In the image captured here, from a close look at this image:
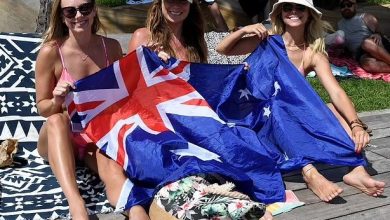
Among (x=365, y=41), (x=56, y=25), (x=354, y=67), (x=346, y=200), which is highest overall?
(x=56, y=25)

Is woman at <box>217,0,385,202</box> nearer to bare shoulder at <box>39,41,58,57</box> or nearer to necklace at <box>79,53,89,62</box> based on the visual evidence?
necklace at <box>79,53,89,62</box>

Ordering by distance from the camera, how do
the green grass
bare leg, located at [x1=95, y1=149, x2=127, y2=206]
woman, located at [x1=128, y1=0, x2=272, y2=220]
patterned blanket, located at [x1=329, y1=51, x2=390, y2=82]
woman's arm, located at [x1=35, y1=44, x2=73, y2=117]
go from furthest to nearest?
patterned blanket, located at [x1=329, y1=51, x2=390, y2=82]
the green grass
woman, located at [x1=128, y1=0, x2=272, y2=220]
woman's arm, located at [x1=35, y1=44, x2=73, y2=117]
bare leg, located at [x1=95, y1=149, x2=127, y2=206]

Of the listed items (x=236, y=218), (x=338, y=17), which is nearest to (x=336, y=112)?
(x=236, y=218)

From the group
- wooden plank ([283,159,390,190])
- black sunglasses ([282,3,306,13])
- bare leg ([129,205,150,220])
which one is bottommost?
wooden plank ([283,159,390,190])

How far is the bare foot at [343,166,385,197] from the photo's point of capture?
3.54 m

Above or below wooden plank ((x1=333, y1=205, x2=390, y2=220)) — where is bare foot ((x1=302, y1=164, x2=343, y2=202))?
above

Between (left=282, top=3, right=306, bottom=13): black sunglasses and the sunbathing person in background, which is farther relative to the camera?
the sunbathing person in background

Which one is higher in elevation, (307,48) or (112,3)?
(307,48)

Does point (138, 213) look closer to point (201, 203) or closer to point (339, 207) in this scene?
point (201, 203)

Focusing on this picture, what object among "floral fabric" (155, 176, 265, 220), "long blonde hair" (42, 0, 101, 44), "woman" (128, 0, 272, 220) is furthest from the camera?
"woman" (128, 0, 272, 220)

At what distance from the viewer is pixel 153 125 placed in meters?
3.57

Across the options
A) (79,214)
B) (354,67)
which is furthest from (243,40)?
(354,67)

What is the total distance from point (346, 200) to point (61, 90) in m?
1.88

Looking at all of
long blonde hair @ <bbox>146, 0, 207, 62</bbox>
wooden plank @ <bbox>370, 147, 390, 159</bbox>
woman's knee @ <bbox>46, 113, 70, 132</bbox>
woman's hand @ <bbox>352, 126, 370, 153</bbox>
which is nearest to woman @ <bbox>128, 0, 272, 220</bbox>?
long blonde hair @ <bbox>146, 0, 207, 62</bbox>
